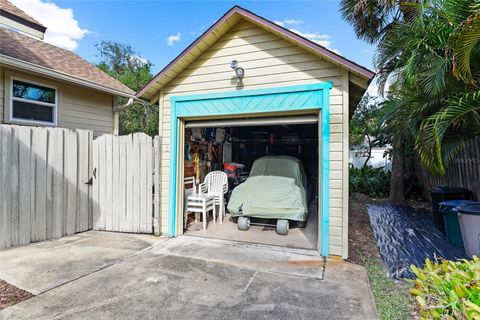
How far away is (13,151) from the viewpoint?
4.40 metres

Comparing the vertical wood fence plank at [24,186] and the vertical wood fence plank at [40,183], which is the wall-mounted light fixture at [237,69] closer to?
the vertical wood fence plank at [40,183]

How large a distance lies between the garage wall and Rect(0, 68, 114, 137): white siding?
4077 mm

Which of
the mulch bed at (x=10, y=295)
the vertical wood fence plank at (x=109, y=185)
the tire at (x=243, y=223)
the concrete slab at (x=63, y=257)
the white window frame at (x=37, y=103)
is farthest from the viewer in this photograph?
A: the white window frame at (x=37, y=103)

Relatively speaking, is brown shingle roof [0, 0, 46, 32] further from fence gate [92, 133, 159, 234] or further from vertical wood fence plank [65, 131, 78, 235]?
fence gate [92, 133, 159, 234]

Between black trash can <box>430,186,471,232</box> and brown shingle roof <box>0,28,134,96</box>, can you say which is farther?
Answer: brown shingle roof <box>0,28,134,96</box>

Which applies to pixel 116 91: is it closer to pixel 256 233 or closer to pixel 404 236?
pixel 256 233

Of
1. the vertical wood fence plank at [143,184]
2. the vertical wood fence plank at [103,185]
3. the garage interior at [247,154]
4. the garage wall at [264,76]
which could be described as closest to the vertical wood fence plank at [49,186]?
the vertical wood fence plank at [103,185]

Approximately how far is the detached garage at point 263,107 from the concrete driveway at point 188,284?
2.61ft

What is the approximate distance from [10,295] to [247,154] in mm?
8409

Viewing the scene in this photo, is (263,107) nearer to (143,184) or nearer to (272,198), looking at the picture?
(272,198)

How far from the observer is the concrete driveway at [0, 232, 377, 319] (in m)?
2.67

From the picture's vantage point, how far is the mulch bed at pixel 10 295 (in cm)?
277

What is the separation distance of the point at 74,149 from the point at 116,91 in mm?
4031

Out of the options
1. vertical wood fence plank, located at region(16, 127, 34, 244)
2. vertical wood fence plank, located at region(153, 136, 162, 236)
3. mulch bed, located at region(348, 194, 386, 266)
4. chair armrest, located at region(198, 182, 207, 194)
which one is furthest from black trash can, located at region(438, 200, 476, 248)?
vertical wood fence plank, located at region(16, 127, 34, 244)
